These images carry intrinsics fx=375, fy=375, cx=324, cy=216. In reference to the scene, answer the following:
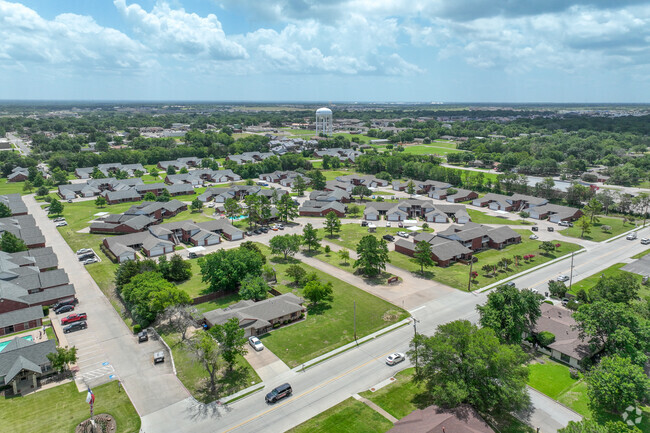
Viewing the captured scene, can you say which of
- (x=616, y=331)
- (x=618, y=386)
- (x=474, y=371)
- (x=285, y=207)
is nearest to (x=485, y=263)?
(x=616, y=331)

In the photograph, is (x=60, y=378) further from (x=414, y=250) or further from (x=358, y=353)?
(x=414, y=250)

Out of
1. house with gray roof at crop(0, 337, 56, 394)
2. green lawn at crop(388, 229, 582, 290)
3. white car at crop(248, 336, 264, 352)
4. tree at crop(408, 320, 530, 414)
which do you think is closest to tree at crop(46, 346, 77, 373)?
house with gray roof at crop(0, 337, 56, 394)

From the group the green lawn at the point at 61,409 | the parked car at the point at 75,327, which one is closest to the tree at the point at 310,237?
the parked car at the point at 75,327

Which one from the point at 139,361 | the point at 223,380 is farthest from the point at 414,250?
the point at 139,361

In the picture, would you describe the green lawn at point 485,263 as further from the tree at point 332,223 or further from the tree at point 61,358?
the tree at point 61,358

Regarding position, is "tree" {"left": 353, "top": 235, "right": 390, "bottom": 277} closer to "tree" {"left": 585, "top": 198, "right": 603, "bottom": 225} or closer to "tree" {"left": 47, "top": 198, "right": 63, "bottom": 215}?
"tree" {"left": 585, "top": 198, "right": 603, "bottom": 225}
